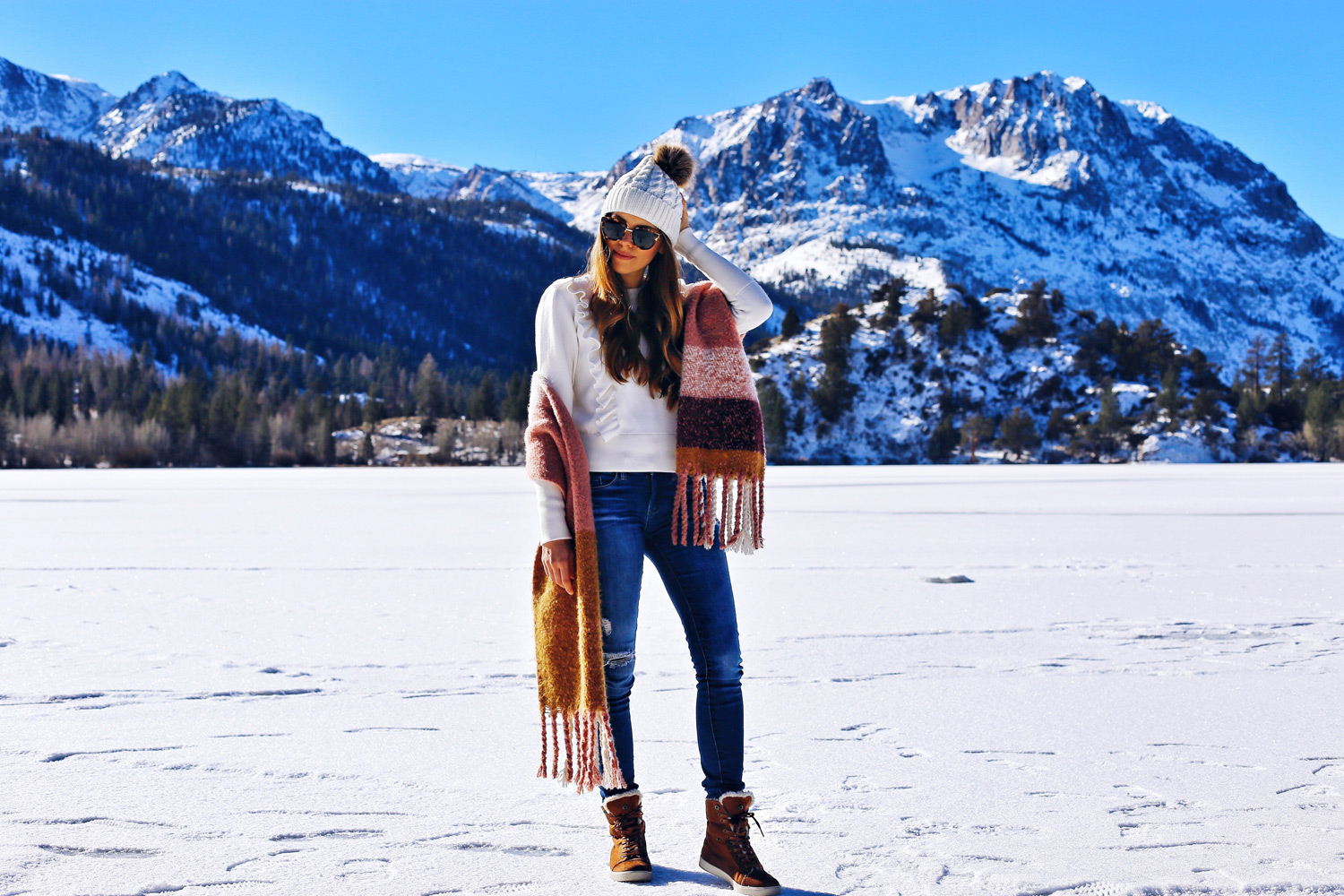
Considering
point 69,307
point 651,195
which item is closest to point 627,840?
point 651,195

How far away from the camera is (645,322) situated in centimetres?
337

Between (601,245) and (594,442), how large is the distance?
2.21 ft

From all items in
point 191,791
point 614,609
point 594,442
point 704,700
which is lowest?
point 191,791

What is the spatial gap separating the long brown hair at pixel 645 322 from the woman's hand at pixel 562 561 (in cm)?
57

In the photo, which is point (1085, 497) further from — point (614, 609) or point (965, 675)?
point (614, 609)

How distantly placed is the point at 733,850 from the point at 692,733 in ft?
6.34

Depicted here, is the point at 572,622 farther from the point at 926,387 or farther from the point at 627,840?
the point at 926,387

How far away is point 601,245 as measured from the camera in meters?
3.40

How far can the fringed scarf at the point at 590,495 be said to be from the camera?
3275 millimetres

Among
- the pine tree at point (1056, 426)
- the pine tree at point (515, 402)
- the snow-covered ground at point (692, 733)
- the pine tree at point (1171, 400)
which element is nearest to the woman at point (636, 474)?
the snow-covered ground at point (692, 733)

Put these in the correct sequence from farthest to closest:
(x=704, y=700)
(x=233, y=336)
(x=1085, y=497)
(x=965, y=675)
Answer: (x=233, y=336), (x=1085, y=497), (x=965, y=675), (x=704, y=700)

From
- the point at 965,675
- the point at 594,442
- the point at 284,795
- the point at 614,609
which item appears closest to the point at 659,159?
the point at 594,442

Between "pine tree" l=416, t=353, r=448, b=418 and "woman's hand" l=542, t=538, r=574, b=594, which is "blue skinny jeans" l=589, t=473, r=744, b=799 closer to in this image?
"woman's hand" l=542, t=538, r=574, b=594

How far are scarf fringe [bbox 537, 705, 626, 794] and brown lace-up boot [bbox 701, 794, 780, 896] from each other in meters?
0.34
